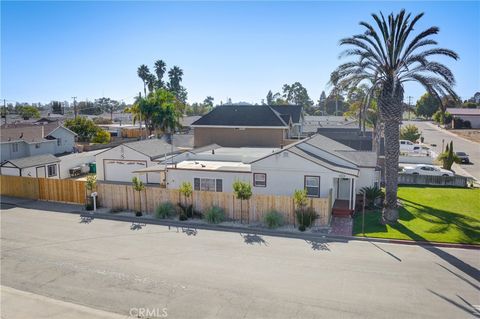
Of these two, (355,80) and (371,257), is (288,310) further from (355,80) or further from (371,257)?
(355,80)

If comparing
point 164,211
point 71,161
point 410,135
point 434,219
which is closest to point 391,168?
point 434,219

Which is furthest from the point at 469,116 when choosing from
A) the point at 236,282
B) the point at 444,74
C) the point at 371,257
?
the point at 236,282

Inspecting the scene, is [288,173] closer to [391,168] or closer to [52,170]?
[391,168]

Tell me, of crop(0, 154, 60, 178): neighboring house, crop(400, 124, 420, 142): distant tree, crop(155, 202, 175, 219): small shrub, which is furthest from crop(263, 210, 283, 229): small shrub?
crop(400, 124, 420, 142): distant tree

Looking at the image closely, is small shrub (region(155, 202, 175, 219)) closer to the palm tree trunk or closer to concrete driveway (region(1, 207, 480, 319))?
concrete driveway (region(1, 207, 480, 319))

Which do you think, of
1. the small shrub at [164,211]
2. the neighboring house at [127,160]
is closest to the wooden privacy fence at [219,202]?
the small shrub at [164,211]

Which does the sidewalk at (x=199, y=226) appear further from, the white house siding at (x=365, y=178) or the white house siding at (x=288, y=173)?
the white house siding at (x=365, y=178)
